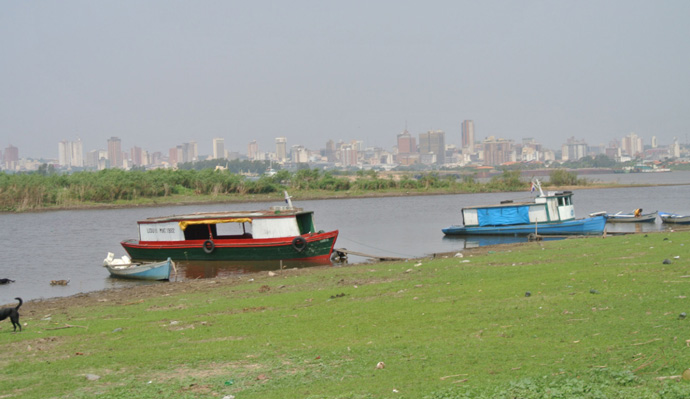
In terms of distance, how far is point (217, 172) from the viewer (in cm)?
9569

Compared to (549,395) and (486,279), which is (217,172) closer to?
(486,279)

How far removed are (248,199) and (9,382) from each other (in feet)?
260

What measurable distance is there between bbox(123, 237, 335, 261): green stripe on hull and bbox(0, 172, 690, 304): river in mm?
833

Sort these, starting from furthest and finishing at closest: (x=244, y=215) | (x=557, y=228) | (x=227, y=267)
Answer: (x=557, y=228)
(x=244, y=215)
(x=227, y=267)

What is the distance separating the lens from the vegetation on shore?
79500mm

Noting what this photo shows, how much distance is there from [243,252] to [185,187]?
63.7 metres

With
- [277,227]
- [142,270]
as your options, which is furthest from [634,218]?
[142,270]

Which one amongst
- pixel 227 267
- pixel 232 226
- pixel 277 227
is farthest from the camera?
pixel 232 226

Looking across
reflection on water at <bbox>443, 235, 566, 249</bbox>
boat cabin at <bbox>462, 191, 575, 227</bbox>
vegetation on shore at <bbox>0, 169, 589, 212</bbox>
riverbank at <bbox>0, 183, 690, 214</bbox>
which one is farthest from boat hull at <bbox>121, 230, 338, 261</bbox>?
vegetation on shore at <bbox>0, 169, 589, 212</bbox>

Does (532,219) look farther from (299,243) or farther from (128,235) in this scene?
(128,235)

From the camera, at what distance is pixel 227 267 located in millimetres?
31531

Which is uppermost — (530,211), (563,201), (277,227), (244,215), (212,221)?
(244,215)

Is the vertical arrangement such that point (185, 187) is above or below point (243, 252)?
above

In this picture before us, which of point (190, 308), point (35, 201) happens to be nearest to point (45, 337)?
point (190, 308)
